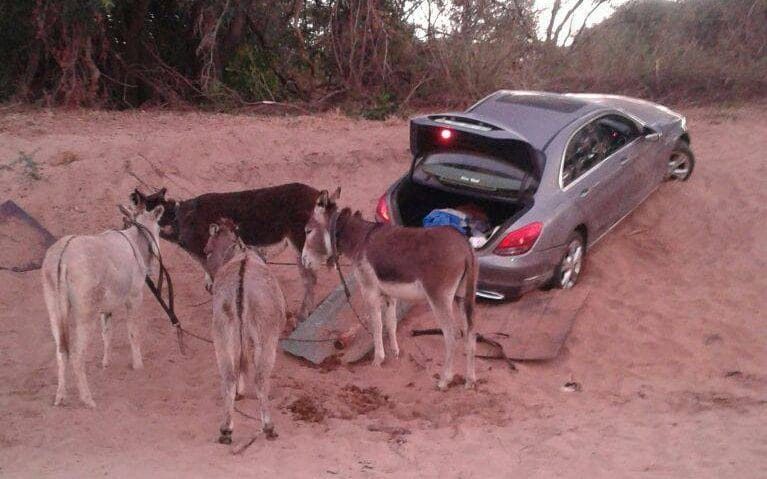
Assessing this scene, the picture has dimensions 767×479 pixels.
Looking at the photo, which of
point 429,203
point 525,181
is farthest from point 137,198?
point 525,181

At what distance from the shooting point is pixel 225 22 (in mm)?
15266

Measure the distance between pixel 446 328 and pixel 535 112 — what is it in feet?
10.9

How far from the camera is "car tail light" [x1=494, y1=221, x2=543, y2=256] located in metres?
7.54

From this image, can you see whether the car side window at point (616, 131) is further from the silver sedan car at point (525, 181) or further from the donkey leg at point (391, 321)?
the donkey leg at point (391, 321)

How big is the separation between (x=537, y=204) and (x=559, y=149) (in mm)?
790

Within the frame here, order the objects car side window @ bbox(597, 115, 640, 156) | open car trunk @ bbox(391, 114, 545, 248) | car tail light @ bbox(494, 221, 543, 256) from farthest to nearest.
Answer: car side window @ bbox(597, 115, 640, 156) → open car trunk @ bbox(391, 114, 545, 248) → car tail light @ bbox(494, 221, 543, 256)

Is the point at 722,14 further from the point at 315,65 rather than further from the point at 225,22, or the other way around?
the point at 225,22

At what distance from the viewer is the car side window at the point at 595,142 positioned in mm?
8289

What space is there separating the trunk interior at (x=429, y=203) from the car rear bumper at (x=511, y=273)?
2.62 feet

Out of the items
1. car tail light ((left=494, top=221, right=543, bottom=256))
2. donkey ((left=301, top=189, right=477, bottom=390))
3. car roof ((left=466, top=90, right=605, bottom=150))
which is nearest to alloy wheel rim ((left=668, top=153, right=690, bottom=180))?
car roof ((left=466, top=90, right=605, bottom=150))

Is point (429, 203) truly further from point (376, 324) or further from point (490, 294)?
point (376, 324)

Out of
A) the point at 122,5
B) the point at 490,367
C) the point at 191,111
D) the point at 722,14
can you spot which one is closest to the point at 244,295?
the point at 490,367

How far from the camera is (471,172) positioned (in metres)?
8.09

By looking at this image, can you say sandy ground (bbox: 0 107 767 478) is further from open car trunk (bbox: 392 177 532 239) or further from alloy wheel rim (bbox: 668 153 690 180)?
open car trunk (bbox: 392 177 532 239)
